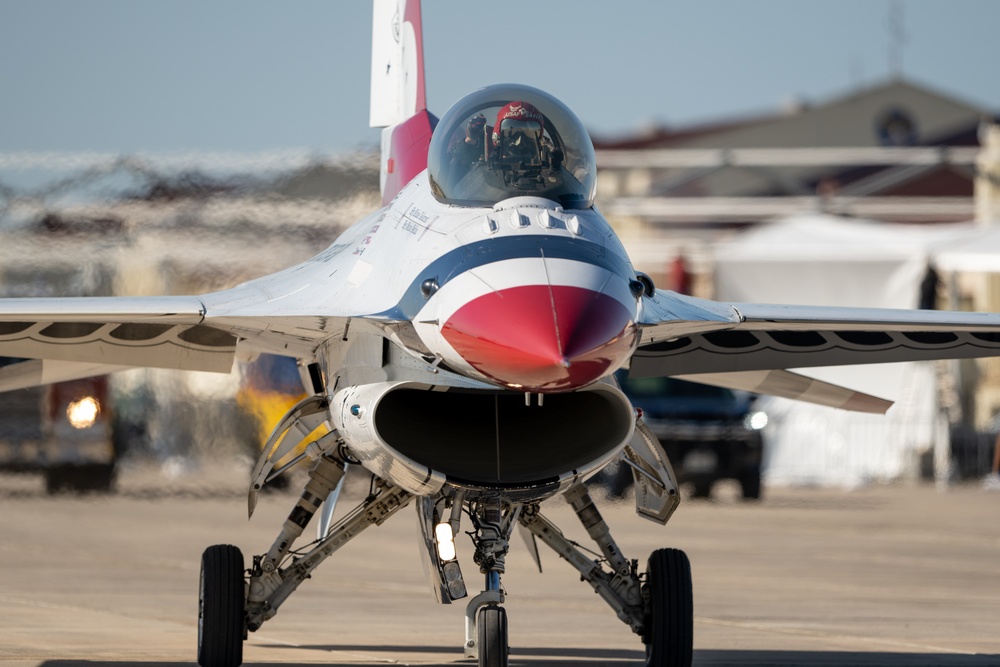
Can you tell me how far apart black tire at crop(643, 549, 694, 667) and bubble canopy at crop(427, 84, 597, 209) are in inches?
88.3

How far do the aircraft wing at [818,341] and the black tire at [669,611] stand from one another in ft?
3.76

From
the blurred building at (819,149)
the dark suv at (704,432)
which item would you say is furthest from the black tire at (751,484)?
the blurred building at (819,149)

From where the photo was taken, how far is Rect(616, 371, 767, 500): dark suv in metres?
24.8

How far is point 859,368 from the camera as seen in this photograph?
28.4 metres

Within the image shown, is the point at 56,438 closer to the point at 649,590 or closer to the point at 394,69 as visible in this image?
the point at 394,69

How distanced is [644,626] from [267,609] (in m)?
2.04

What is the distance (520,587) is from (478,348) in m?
8.41

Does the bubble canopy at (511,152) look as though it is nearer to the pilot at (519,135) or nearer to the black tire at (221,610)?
the pilot at (519,135)

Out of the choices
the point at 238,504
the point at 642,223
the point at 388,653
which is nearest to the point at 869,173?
the point at 642,223

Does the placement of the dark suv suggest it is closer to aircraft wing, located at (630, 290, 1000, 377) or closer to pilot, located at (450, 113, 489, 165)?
aircraft wing, located at (630, 290, 1000, 377)

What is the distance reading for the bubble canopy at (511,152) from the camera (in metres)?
7.30

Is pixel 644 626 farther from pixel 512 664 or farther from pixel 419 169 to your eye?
pixel 419 169

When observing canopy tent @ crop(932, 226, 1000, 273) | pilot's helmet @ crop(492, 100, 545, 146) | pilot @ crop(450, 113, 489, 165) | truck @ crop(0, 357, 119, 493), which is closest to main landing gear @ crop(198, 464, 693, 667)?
pilot @ crop(450, 113, 489, 165)

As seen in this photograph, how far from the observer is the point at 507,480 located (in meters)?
7.41
